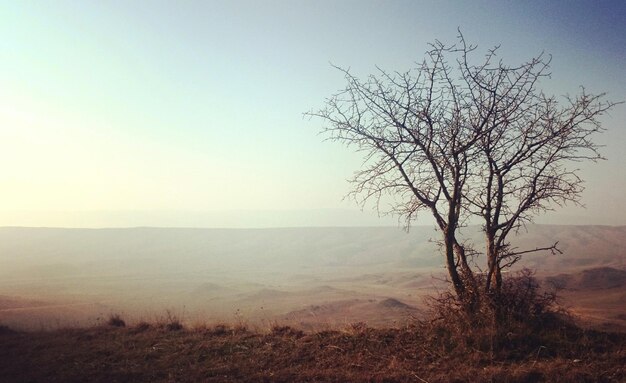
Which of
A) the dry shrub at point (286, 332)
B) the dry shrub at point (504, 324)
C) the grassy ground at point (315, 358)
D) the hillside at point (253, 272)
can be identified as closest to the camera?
the grassy ground at point (315, 358)

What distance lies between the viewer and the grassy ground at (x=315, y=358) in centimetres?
586

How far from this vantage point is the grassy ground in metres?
5.86

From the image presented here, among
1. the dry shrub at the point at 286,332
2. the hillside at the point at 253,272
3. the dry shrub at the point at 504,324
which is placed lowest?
the hillside at the point at 253,272

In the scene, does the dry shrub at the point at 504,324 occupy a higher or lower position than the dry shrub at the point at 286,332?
higher

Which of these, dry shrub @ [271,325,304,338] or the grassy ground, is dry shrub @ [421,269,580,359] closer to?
the grassy ground

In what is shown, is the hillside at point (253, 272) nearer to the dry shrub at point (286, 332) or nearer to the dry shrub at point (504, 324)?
the dry shrub at point (504, 324)

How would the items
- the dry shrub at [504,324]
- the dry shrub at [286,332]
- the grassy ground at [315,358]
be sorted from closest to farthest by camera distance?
the grassy ground at [315,358] → the dry shrub at [504,324] → the dry shrub at [286,332]

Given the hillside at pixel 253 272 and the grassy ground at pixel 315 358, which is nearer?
the grassy ground at pixel 315 358

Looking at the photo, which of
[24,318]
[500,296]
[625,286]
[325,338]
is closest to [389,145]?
[500,296]

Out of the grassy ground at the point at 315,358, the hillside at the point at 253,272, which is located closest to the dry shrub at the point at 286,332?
the grassy ground at the point at 315,358

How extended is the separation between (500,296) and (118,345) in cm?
821

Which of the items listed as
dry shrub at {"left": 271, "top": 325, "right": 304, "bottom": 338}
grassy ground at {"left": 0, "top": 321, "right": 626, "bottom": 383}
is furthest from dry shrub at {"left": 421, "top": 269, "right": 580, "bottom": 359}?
dry shrub at {"left": 271, "top": 325, "right": 304, "bottom": 338}

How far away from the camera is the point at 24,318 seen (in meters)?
35.5

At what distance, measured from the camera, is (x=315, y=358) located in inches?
285
